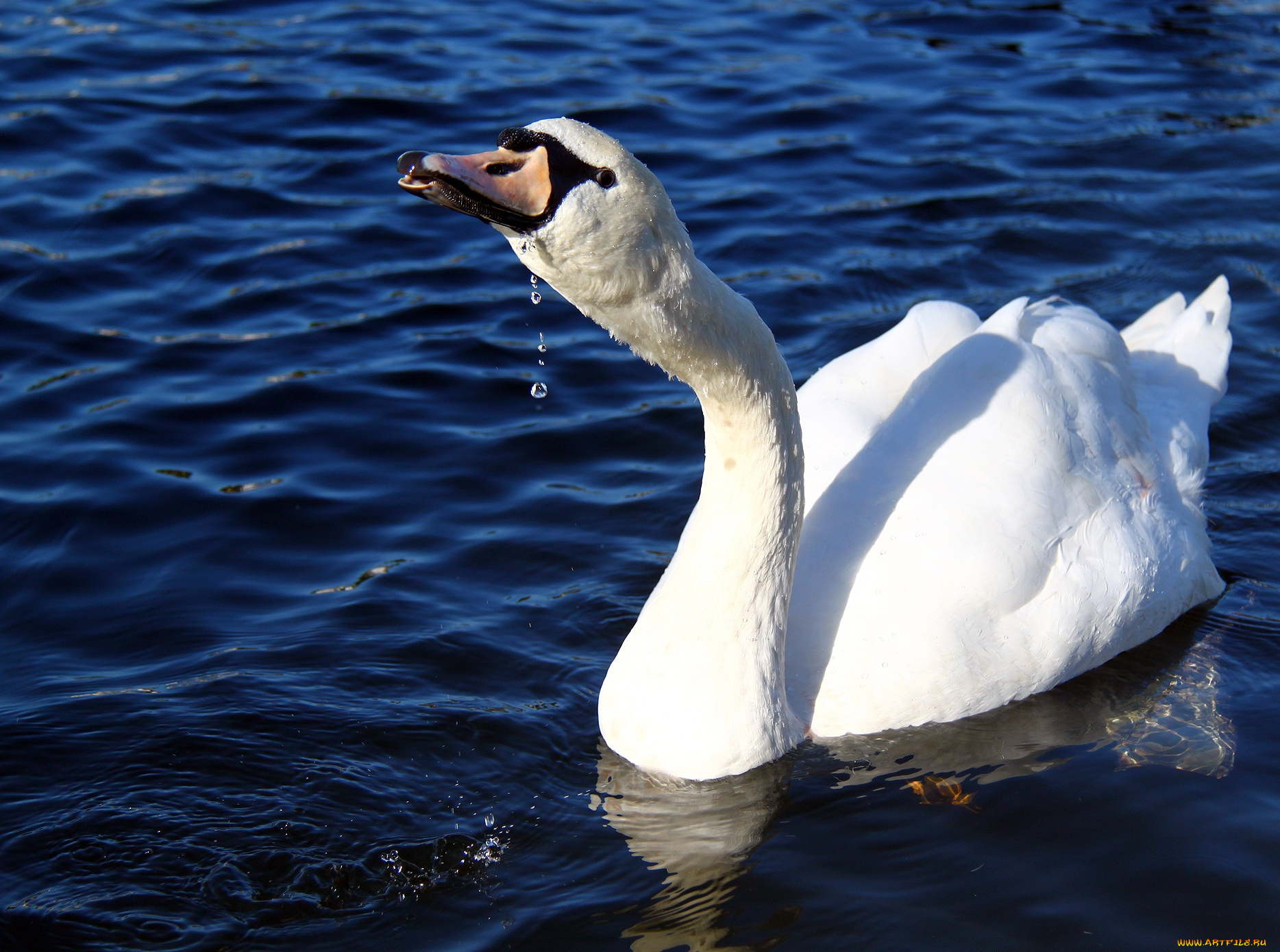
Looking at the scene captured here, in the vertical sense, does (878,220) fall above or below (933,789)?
above

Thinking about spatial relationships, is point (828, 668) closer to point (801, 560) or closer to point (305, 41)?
point (801, 560)

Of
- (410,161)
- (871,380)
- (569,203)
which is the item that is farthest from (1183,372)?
(410,161)

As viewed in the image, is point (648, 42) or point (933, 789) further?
point (648, 42)

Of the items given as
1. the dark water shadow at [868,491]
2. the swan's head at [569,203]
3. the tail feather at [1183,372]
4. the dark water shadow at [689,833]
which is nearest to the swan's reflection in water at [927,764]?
the dark water shadow at [689,833]

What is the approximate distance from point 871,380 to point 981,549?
3.63ft

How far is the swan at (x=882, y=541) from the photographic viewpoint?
470 cm

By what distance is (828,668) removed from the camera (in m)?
5.01

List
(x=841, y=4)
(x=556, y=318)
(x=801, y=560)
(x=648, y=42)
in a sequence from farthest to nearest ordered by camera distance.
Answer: (x=841, y=4) → (x=648, y=42) → (x=556, y=318) → (x=801, y=560)

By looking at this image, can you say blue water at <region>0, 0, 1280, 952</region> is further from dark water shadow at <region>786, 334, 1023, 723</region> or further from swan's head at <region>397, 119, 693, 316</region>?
swan's head at <region>397, 119, 693, 316</region>

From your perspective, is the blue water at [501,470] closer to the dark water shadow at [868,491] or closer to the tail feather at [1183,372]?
the dark water shadow at [868,491]

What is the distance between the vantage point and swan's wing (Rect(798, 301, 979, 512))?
566 centimetres

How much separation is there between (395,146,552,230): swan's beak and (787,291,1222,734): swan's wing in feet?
6.95

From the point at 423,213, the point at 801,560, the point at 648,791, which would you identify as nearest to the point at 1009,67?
the point at 423,213

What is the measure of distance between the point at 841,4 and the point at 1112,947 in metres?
11.6
